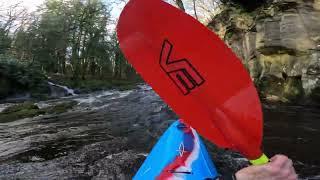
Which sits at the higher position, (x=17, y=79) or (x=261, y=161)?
(x=261, y=161)

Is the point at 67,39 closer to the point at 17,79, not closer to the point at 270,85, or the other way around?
the point at 17,79

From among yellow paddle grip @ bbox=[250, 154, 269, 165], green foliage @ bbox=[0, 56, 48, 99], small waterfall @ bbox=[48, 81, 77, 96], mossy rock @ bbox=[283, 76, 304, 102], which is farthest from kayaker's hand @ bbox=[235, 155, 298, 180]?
small waterfall @ bbox=[48, 81, 77, 96]

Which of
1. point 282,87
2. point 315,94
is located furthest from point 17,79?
point 315,94

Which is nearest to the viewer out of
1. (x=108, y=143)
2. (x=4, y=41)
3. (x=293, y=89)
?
(x=108, y=143)

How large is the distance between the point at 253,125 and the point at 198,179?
864mm

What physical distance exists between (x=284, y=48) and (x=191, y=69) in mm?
11406

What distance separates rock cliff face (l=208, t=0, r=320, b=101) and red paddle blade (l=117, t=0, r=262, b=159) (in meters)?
9.84

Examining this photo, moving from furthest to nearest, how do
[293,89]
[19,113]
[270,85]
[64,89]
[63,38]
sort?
[63,38]
[64,89]
[270,85]
[293,89]
[19,113]

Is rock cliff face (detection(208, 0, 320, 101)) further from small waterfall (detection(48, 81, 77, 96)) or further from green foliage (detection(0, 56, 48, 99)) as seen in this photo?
green foliage (detection(0, 56, 48, 99))

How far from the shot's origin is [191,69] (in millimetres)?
1867

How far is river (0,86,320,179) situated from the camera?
5292mm

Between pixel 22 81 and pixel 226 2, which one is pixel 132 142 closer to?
pixel 226 2

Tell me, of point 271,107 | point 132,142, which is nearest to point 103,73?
point 271,107

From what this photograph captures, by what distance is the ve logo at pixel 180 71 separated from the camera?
6.07 feet
